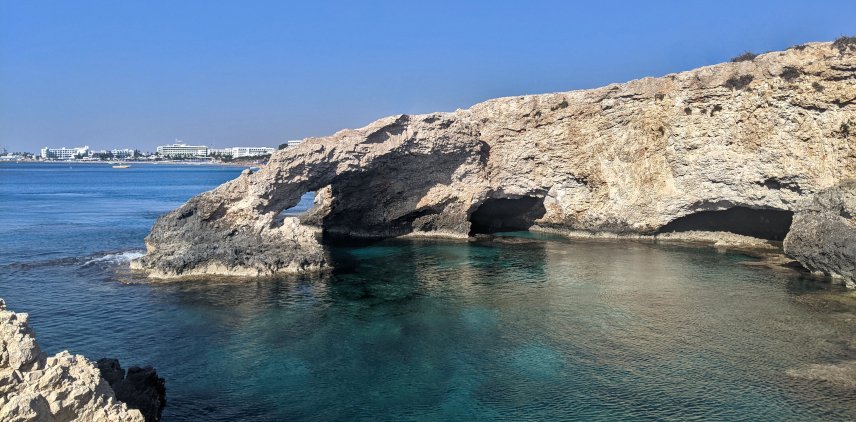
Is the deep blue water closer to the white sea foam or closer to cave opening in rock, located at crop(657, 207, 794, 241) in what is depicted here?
the white sea foam

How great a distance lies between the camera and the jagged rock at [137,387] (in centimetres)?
1212

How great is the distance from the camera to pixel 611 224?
124 feet

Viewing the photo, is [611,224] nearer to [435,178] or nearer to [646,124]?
[646,124]

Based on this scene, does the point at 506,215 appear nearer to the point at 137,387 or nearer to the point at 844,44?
the point at 844,44

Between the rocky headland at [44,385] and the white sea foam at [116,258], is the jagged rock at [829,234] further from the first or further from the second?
the white sea foam at [116,258]

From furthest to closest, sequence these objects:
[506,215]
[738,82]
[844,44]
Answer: [506,215] < [738,82] < [844,44]

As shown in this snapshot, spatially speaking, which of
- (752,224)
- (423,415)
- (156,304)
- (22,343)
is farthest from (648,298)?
(22,343)

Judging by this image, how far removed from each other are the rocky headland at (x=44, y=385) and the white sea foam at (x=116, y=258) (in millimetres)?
22887

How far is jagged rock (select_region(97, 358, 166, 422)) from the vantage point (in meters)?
12.1

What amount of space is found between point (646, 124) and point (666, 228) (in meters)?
7.09

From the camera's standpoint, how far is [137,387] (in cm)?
1269

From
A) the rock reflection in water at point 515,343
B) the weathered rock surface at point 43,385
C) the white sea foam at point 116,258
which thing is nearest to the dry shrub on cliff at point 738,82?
the rock reflection in water at point 515,343

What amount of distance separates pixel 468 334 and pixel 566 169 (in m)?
20.9

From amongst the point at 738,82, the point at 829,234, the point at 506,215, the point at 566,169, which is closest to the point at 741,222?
the point at 738,82
